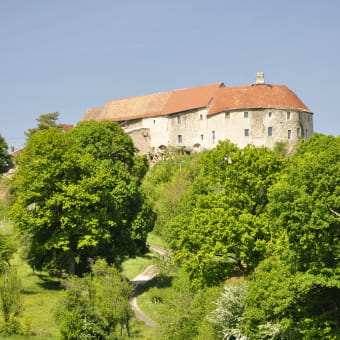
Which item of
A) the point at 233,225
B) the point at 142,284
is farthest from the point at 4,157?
the point at 233,225

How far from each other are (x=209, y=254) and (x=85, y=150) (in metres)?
20.1

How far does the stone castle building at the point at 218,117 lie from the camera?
7919 centimetres

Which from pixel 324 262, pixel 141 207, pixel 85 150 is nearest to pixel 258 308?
pixel 324 262

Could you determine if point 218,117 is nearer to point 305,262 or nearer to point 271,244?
point 271,244

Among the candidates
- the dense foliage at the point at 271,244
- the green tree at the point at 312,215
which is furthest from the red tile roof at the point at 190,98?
the green tree at the point at 312,215

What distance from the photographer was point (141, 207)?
45031mm

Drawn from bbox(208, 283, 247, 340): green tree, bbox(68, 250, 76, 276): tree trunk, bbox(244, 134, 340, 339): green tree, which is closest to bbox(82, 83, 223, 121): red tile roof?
bbox(68, 250, 76, 276): tree trunk

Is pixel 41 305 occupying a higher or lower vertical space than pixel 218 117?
lower

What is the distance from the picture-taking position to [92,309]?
27.9m

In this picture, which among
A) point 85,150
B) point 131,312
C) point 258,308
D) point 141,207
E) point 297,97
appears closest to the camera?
point 258,308

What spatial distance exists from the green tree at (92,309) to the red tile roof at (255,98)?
2101 inches

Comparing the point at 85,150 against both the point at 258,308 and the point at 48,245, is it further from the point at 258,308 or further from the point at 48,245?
the point at 258,308

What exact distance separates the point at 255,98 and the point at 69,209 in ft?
155

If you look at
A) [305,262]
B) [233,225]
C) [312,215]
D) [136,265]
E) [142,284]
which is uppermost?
[312,215]
